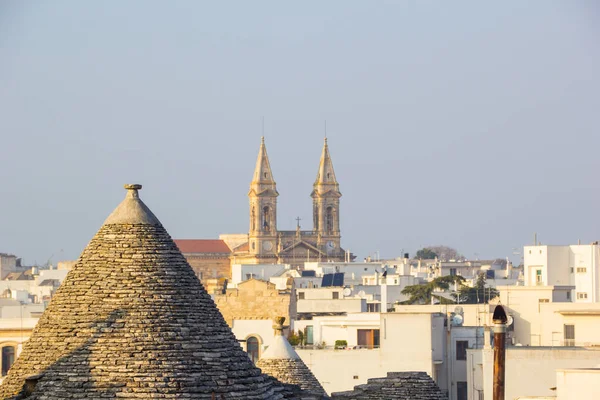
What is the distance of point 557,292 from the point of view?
229 feet

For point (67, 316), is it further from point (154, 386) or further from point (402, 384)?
point (402, 384)

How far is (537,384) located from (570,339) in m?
10.3

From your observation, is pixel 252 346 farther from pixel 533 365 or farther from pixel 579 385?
pixel 579 385

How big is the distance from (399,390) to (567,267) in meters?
70.2

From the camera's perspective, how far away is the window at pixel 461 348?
5194 cm

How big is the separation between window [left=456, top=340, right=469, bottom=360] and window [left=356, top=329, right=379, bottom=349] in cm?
666

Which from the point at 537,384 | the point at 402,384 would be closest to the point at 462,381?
the point at 537,384

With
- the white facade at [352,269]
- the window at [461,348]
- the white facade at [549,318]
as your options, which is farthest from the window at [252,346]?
the white facade at [352,269]

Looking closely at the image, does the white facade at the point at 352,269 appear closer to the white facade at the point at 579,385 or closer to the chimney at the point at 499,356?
the white facade at the point at 579,385

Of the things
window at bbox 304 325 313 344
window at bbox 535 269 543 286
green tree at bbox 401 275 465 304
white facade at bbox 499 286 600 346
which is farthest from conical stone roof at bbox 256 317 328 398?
window at bbox 535 269 543 286

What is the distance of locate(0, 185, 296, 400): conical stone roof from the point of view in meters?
15.4

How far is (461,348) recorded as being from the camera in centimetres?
5219

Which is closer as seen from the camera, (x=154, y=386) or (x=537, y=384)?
(x=154, y=386)

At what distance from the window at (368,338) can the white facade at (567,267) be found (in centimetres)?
2470
